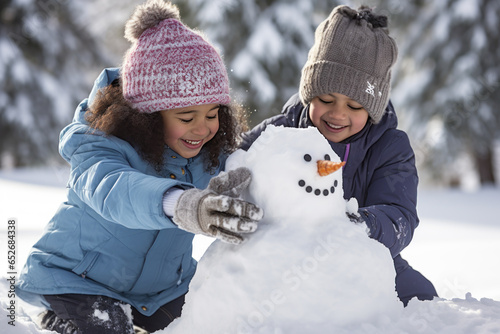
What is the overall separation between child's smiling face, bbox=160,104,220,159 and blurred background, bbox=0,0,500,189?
616 centimetres

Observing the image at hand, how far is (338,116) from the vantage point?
2279 mm

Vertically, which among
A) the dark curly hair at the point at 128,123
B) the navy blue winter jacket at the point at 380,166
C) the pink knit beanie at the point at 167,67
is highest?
the navy blue winter jacket at the point at 380,166

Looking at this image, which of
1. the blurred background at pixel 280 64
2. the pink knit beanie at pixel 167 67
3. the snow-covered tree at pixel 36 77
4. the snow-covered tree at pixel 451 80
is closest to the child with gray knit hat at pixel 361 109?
the pink knit beanie at pixel 167 67

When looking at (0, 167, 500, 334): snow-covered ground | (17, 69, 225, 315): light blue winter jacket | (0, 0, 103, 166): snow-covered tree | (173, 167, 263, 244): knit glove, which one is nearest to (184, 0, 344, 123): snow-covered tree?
(0, 167, 500, 334): snow-covered ground

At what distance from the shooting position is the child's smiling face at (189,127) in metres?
2.00

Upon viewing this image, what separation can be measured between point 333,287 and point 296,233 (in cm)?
18

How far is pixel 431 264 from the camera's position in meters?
3.83

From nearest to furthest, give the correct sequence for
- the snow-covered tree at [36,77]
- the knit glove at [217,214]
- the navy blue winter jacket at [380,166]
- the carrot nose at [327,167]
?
the knit glove at [217,214] < the carrot nose at [327,167] < the navy blue winter jacket at [380,166] < the snow-covered tree at [36,77]

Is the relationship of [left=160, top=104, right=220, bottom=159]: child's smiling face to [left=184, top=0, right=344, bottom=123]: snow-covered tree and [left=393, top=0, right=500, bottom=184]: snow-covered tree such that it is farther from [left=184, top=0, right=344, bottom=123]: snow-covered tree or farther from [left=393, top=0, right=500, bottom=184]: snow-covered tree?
[left=393, top=0, right=500, bottom=184]: snow-covered tree

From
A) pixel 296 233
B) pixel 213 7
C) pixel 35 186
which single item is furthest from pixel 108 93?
pixel 213 7

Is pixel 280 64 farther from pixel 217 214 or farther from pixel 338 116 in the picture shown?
pixel 217 214

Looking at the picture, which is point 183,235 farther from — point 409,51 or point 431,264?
point 409,51

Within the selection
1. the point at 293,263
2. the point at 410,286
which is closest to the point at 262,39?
the point at 410,286

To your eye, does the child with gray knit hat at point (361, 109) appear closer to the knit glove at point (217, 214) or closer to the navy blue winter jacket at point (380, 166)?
the navy blue winter jacket at point (380, 166)
